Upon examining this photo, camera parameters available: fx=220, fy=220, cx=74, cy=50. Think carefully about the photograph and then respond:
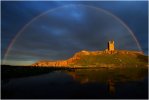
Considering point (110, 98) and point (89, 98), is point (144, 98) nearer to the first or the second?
point (110, 98)

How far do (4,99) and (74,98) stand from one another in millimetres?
8720

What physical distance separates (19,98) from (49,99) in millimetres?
3941

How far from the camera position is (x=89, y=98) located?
27.8 meters

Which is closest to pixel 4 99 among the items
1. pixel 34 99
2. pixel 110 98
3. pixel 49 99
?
pixel 34 99

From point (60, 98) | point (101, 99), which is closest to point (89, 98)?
point (101, 99)

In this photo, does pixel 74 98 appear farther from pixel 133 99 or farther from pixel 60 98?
pixel 133 99

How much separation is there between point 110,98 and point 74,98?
14.8 ft

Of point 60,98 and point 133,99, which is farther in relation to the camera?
point 60,98

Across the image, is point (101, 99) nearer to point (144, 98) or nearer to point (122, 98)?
point (122, 98)

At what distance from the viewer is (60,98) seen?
2822 cm

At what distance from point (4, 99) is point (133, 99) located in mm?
15799

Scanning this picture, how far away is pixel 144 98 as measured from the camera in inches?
1051

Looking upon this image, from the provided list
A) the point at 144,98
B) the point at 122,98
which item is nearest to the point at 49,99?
the point at 122,98

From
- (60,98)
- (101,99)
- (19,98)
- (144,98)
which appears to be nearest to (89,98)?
(101,99)
